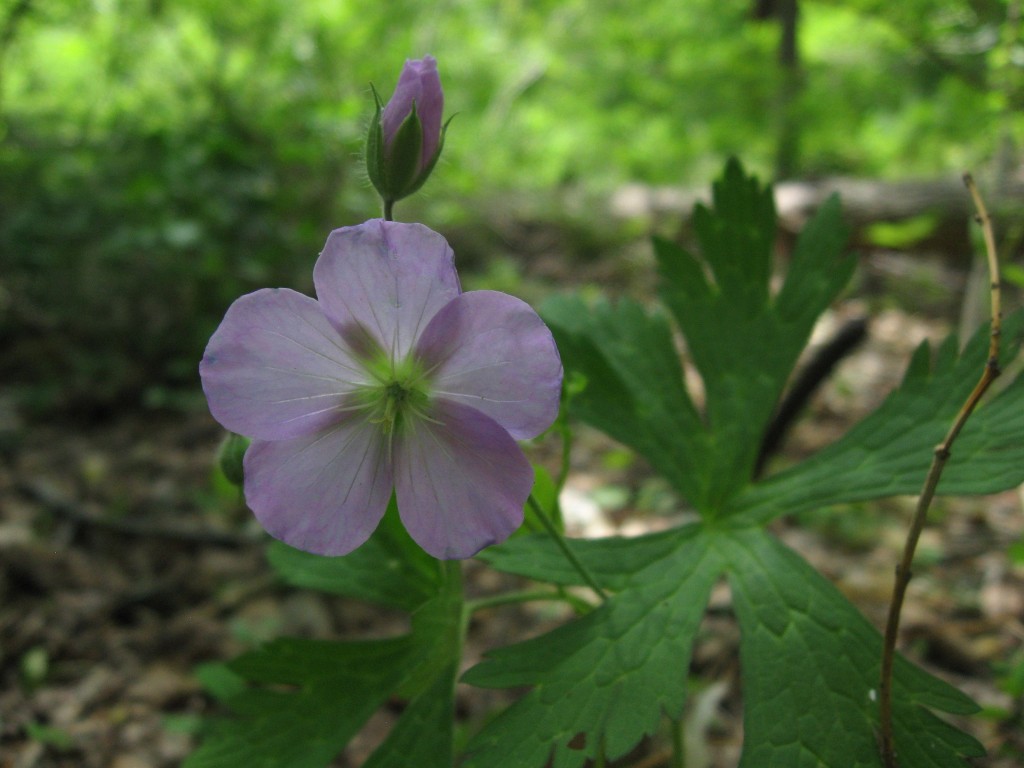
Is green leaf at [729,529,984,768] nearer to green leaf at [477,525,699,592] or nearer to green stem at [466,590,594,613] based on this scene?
green leaf at [477,525,699,592]

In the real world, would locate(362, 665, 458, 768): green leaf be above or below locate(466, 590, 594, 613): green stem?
below

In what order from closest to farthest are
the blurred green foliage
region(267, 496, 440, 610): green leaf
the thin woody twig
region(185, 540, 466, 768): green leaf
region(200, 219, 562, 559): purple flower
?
region(200, 219, 562, 559): purple flower < the thin woody twig < region(185, 540, 466, 768): green leaf < region(267, 496, 440, 610): green leaf < the blurred green foliage

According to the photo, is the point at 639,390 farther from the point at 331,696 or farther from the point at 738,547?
the point at 331,696

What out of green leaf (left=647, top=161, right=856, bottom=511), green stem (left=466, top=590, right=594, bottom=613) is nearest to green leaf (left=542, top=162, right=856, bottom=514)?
green leaf (left=647, top=161, right=856, bottom=511)

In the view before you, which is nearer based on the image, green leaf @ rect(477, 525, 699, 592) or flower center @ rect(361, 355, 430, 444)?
flower center @ rect(361, 355, 430, 444)

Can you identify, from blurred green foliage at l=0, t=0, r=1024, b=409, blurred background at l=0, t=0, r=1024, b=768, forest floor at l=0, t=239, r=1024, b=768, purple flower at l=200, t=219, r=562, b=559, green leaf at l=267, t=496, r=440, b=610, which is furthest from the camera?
blurred green foliage at l=0, t=0, r=1024, b=409

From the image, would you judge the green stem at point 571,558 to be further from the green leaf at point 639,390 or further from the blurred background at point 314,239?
the blurred background at point 314,239

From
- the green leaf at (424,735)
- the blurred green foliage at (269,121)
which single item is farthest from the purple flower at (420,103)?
the blurred green foliage at (269,121)
